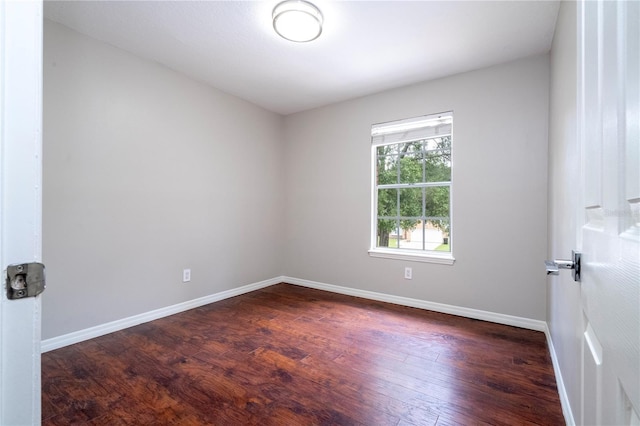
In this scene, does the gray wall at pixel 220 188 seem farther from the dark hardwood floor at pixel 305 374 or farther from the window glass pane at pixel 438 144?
the dark hardwood floor at pixel 305 374

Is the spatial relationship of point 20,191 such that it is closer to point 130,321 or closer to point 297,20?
point 297,20

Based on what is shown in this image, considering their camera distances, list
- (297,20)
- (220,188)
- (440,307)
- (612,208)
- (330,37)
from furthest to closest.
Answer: (220,188), (440,307), (330,37), (297,20), (612,208)

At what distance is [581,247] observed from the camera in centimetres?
72

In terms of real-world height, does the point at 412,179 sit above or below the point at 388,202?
above

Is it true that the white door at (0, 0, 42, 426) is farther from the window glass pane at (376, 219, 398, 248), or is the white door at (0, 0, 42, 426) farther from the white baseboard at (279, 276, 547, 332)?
the window glass pane at (376, 219, 398, 248)

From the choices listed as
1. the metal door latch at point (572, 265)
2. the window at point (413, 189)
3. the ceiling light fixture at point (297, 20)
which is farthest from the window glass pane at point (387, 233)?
the metal door latch at point (572, 265)

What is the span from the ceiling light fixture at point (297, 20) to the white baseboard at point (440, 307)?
279cm

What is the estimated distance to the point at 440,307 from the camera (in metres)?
3.08

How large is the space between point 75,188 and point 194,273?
136 cm

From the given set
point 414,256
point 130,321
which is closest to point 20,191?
point 130,321

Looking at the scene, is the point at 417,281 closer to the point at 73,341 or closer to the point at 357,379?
the point at 357,379

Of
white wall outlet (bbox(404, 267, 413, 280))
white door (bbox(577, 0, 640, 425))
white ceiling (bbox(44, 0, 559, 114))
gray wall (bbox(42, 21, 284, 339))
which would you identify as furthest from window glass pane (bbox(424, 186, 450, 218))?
white door (bbox(577, 0, 640, 425))

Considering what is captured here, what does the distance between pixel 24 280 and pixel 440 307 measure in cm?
324

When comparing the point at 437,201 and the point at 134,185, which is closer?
the point at 134,185
